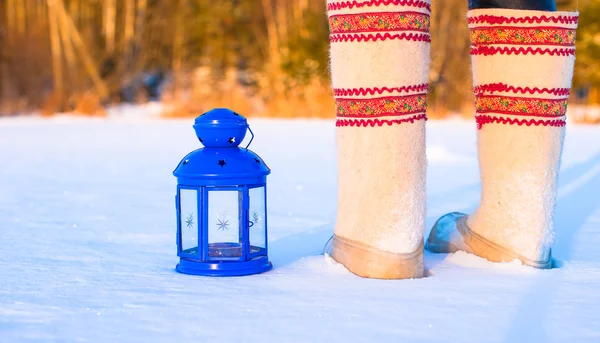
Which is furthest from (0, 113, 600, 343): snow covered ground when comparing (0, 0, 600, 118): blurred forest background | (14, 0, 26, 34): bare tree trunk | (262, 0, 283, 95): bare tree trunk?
(14, 0, 26, 34): bare tree trunk

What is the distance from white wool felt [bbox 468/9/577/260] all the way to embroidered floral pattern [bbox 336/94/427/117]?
1.16ft

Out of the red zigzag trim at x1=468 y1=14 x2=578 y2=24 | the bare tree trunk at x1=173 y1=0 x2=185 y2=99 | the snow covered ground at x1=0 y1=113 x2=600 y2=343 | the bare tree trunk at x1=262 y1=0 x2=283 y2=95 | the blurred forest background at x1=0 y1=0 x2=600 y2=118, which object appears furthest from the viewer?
the bare tree trunk at x1=173 y1=0 x2=185 y2=99

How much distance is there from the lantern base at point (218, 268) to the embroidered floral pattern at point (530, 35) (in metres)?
0.96

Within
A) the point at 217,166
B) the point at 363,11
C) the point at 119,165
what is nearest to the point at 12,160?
the point at 119,165

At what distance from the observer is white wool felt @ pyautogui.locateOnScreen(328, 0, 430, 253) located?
2.05 metres

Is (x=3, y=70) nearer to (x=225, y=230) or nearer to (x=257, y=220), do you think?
(x=225, y=230)

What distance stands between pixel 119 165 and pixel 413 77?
3675 mm

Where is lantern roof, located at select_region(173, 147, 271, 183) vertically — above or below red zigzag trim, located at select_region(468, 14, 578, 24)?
below

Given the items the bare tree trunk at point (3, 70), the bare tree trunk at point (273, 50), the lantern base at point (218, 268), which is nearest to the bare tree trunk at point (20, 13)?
the bare tree trunk at point (3, 70)

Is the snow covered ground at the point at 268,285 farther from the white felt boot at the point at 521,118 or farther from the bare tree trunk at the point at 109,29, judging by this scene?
the bare tree trunk at the point at 109,29

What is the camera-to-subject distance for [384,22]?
2037mm

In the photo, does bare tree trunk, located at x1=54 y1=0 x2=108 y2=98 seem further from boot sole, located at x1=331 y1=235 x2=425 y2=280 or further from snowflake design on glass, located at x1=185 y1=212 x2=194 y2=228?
boot sole, located at x1=331 y1=235 x2=425 y2=280

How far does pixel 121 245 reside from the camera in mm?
2635

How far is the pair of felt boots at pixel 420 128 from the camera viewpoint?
206 centimetres
